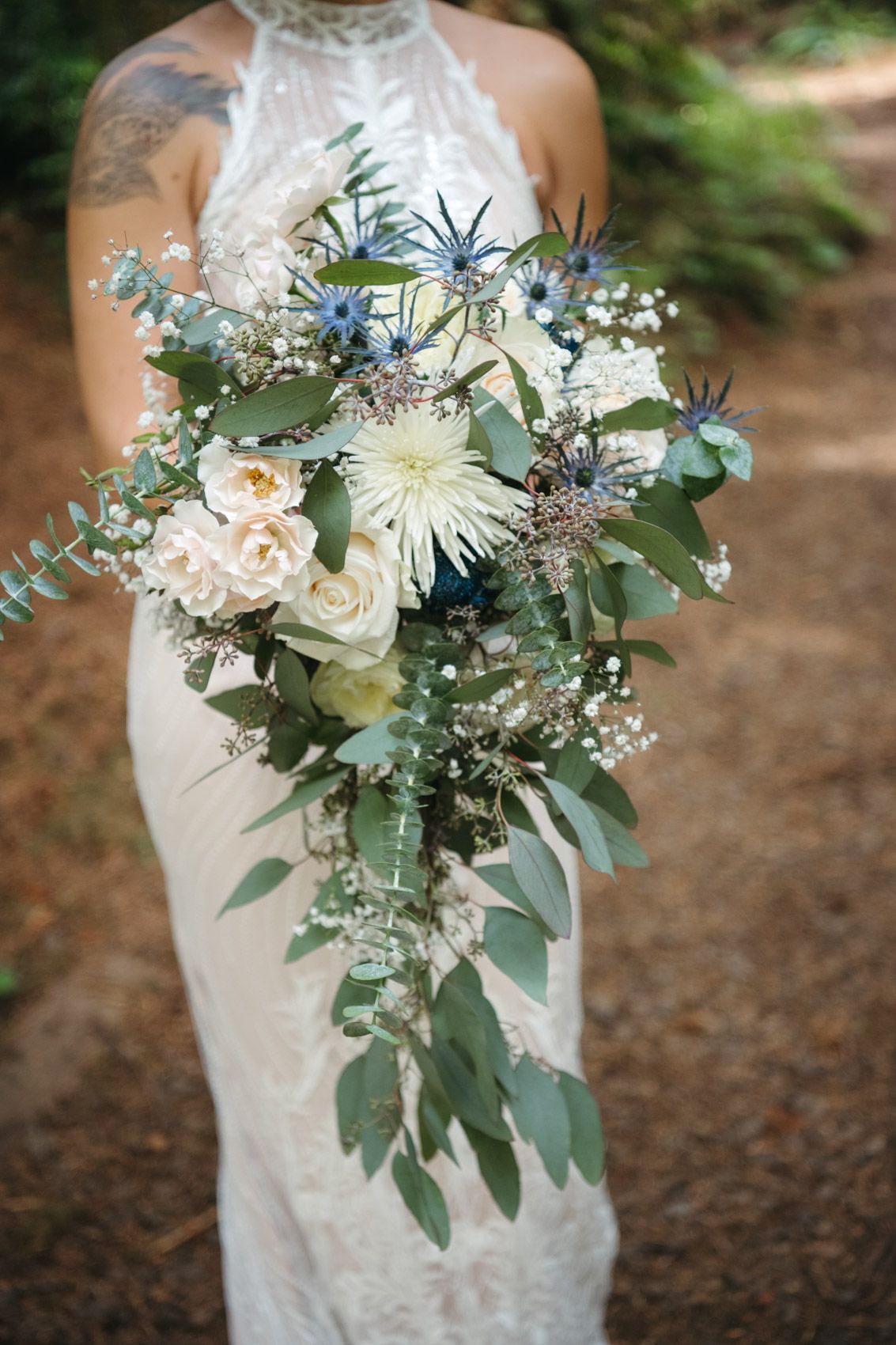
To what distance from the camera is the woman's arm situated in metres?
1.83

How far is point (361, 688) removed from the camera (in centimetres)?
139

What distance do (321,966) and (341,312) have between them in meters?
1.11

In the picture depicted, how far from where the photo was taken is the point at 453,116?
80.4 inches

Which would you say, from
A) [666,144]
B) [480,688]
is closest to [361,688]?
[480,688]

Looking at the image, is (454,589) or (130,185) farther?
(130,185)

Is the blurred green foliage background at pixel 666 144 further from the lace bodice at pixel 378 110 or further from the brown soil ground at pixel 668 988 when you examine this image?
the lace bodice at pixel 378 110

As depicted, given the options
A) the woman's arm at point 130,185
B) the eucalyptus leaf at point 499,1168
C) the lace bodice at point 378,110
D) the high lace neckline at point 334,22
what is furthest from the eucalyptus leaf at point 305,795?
the high lace neckline at point 334,22

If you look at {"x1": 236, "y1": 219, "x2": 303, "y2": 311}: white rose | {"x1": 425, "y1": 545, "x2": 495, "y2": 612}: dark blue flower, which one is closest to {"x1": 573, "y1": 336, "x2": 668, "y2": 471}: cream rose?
{"x1": 425, "y1": 545, "x2": 495, "y2": 612}: dark blue flower

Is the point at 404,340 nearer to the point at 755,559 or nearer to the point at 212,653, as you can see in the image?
the point at 212,653

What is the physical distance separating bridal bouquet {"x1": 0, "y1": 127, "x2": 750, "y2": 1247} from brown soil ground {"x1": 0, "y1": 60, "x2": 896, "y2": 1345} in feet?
5.16

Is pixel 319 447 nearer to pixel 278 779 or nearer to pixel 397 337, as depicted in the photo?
pixel 397 337

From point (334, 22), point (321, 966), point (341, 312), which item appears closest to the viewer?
point (341, 312)

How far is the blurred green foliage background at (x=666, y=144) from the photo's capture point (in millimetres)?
5629

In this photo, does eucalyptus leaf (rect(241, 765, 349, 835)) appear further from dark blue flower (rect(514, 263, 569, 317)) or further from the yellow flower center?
dark blue flower (rect(514, 263, 569, 317))
